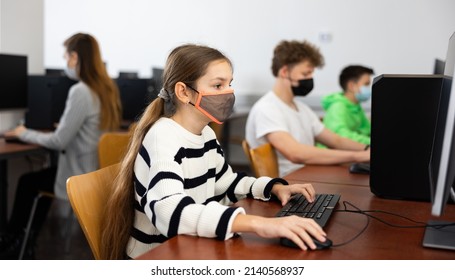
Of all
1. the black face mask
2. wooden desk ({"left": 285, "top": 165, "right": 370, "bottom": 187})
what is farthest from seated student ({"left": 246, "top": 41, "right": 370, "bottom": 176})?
wooden desk ({"left": 285, "top": 165, "right": 370, "bottom": 187})

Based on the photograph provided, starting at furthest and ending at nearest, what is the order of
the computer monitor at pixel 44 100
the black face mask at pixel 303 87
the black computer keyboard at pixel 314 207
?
1. the computer monitor at pixel 44 100
2. the black face mask at pixel 303 87
3. the black computer keyboard at pixel 314 207

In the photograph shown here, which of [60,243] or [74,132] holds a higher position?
[74,132]

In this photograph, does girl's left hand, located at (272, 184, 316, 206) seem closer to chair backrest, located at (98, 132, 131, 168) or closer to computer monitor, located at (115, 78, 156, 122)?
chair backrest, located at (98, 132, 131, 168)

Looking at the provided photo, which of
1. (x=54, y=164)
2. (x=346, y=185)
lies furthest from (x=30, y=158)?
(x=346, y=185)

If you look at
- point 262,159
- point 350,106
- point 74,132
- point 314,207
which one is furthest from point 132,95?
point 314,207

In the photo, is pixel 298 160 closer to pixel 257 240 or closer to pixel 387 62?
pixel 257 240

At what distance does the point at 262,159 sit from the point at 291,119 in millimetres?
459

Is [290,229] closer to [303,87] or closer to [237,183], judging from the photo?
[237,183]

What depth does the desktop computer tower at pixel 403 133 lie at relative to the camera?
4.81 ft

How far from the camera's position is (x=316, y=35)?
515 cm

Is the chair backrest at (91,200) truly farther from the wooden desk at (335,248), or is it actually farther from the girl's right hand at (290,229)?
the girl's right hand at (290,229)

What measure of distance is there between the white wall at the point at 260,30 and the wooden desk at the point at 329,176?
306 centimetres

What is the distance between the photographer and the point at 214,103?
1395 mm

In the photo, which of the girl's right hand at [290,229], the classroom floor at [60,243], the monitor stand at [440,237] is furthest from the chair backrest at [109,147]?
the monitor stand at [440,237]
